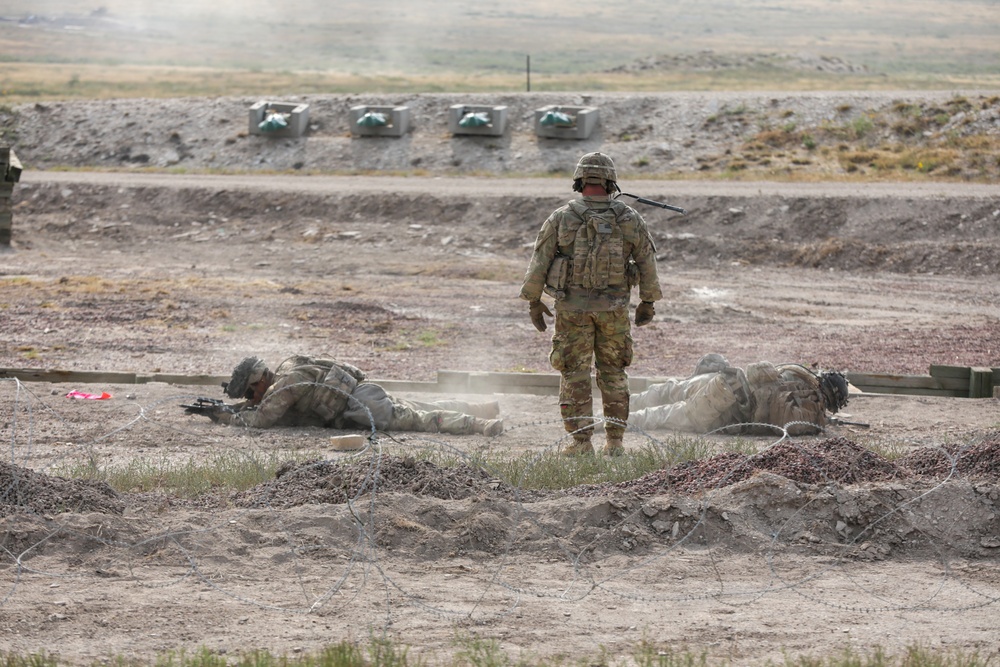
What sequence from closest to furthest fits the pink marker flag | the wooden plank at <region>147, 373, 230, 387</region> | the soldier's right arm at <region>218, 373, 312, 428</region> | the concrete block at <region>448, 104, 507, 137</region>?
1. the soldier's right arm at <region>218, 373, 312, 428</region>
2. the pink marker flag
3. the wooden plank at <region>147, 373, 230, 387</region>
4. the concrete block at <region>448, 104, 507, 137</region>

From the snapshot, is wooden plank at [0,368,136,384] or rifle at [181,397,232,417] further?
wooden plank at [0,368,136,384]

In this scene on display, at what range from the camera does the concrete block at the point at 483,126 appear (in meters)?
29.0

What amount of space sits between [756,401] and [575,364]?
5.22 feet

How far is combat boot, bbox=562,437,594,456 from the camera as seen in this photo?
353 inches

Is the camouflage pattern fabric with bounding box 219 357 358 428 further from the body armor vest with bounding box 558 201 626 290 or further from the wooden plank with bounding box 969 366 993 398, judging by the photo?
the wooden plank with bounding box 969 366 993 398

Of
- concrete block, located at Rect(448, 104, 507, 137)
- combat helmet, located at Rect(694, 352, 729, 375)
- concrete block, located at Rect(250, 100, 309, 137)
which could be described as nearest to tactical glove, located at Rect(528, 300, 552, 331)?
combat helmet, located at Rect(694, 352, 729, 375)

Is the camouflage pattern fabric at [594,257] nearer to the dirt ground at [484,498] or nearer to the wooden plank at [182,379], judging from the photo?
the dirt ground at [484,498]

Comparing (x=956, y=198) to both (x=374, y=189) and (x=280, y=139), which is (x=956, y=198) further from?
(x=280, y=139)

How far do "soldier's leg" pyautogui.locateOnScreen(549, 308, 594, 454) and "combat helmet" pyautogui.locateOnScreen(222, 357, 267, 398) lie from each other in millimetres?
2446

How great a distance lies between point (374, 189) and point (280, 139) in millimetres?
6675

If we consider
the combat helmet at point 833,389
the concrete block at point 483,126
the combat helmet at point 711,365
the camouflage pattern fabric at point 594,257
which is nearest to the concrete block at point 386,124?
the concrete block at point 483,126

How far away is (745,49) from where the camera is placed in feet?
287

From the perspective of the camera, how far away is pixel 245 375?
980 centimetres

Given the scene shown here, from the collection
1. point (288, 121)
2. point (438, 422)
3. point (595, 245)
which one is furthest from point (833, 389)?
point (288, 121)
